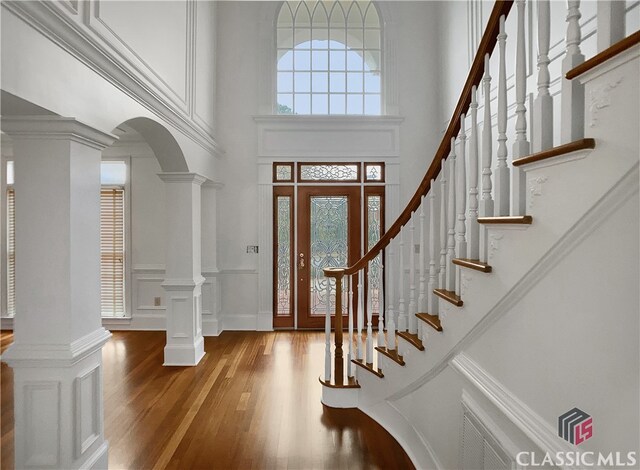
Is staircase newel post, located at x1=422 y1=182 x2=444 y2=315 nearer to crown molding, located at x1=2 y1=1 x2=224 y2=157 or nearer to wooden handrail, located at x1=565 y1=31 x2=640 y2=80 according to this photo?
wooden handrail, located at x1=565 y1=31 x2=640 y2=80

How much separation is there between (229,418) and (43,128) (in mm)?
2215

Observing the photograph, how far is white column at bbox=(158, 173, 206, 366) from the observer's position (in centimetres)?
393

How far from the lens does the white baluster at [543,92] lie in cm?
118

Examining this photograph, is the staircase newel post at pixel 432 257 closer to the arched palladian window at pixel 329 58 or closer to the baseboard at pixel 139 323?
the arched palladian window at pixel 329 58

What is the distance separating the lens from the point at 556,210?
1.10 meters

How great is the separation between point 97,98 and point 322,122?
3.44m

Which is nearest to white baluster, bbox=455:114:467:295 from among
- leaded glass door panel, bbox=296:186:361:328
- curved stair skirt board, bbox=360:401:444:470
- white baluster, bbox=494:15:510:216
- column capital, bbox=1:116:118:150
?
white baluster, bbox=494:15:510:216

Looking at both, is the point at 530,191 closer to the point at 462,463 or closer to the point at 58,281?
the point at 462,463

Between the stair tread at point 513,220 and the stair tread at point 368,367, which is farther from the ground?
the stair tread at point 513,220

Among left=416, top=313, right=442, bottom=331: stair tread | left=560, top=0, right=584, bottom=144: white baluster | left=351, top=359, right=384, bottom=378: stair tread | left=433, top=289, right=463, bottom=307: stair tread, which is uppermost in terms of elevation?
left=560, top=0, right=584, bottom=144: white baluster

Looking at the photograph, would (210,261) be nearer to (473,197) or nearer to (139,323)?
(139,323)

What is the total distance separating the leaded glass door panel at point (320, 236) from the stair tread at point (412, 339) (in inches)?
118

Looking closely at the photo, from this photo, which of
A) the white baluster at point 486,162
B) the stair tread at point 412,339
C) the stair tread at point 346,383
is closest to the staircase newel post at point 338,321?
the stair tread at point 346,383

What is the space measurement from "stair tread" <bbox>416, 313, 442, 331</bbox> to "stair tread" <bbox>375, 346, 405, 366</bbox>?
0.37m
